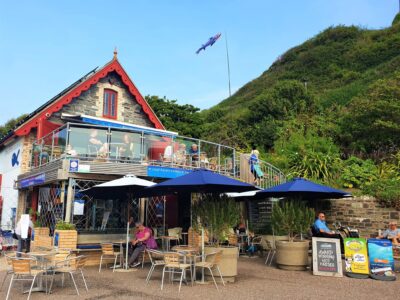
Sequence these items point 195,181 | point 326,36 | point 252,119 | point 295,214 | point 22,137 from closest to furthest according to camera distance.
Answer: point 195,181, point 295,214, point 22,137, point 252,119, point 326,36

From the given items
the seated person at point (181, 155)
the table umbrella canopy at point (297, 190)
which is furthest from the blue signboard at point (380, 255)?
the seated person at point (181, 155)

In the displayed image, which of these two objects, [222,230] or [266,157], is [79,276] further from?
[266,157]

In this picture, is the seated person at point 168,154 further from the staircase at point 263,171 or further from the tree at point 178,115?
the tree at point 178,115

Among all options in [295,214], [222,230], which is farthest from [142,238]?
[295,214]

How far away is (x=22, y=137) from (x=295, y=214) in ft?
40.7

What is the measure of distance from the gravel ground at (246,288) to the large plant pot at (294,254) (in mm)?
398

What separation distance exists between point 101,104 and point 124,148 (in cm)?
603

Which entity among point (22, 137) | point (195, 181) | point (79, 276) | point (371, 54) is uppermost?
point (371, 54)

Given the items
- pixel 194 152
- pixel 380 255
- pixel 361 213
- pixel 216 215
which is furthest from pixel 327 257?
pixel 194 152

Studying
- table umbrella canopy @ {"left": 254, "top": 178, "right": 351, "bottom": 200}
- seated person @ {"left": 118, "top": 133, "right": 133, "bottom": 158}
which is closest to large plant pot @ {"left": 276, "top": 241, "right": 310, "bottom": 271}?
table umbrella canopy @ {"left": 254, "top": 178, "right": 351, "bottom": 200}

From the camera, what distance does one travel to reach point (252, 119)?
30062 millimetres

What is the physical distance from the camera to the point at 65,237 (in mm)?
10414

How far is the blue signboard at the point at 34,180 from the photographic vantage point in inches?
504

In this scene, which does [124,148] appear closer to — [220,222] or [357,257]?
[220,222]
